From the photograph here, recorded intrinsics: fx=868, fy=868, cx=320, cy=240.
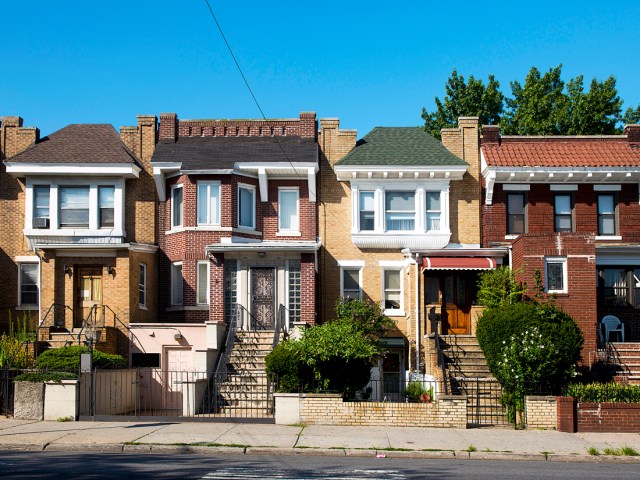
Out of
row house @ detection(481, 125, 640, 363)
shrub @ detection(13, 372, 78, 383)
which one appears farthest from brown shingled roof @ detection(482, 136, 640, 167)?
shrub @ detection(13, 372, 78, 383)

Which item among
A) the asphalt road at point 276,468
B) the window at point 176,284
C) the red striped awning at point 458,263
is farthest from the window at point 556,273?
the window at point 176,284

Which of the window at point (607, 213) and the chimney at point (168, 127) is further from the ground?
the chimney at point (168, 127)

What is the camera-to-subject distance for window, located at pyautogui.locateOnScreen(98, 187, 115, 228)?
29.9 meters

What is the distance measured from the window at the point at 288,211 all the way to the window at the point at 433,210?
4.57 meters

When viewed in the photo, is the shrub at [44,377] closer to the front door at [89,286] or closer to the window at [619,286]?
the front door at [89,286]

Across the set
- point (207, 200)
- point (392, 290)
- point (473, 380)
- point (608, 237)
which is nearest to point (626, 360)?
point (473, 380)

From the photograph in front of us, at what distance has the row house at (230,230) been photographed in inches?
1101

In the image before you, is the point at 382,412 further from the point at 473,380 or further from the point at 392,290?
the point at 392,290

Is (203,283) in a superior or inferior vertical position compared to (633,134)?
inferior

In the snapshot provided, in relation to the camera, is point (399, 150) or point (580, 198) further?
point (399, 150)

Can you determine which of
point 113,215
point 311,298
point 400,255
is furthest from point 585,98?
point 113,215

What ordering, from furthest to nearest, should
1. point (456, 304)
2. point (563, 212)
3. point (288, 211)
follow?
point (288, 211)
point (563, 212)
point (456, 304)

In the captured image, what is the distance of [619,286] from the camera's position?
96.5ft

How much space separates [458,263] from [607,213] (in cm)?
641
